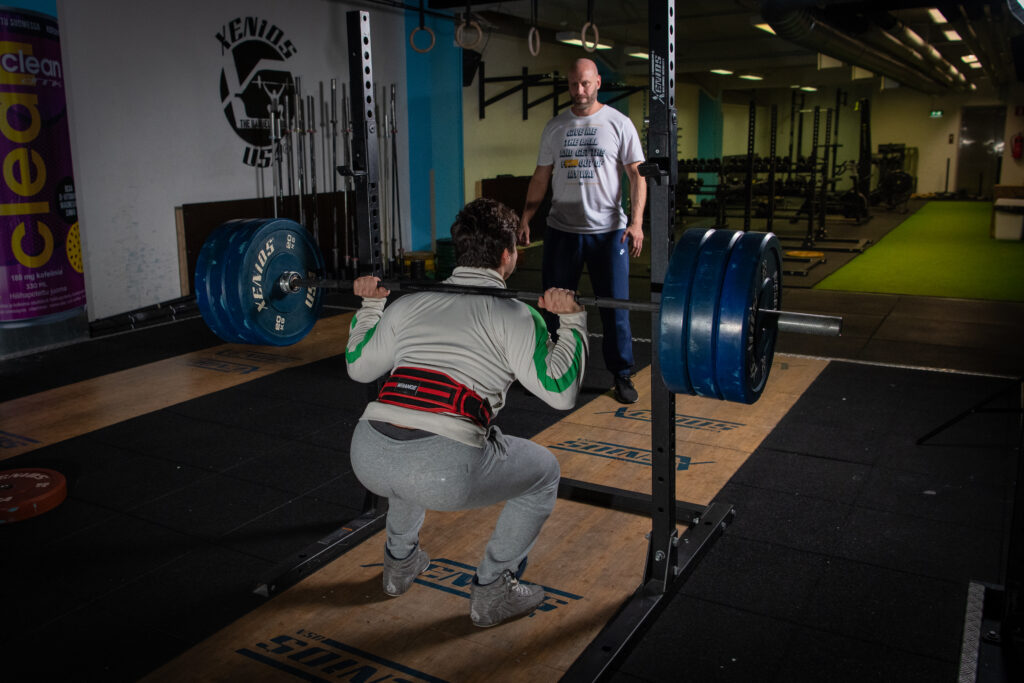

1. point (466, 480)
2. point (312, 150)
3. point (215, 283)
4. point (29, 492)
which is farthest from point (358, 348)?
point (312, 150)

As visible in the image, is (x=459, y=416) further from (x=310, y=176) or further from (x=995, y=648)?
(x=310, y=176)

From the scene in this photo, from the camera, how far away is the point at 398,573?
1.79 m

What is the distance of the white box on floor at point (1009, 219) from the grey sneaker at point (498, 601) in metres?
8.27

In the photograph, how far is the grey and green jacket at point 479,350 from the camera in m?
1.52

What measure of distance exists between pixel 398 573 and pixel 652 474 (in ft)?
1.93

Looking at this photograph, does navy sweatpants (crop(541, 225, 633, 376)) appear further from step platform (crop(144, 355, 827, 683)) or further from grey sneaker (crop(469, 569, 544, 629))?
grey sneaker (crop(469, 569, 544, 629))

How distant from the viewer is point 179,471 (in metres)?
2.51

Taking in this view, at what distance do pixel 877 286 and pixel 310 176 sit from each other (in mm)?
3964

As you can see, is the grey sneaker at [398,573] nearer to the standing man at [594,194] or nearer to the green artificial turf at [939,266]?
the standing man at [594,194]

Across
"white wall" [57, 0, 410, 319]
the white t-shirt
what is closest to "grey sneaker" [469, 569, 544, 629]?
the white t-shirt

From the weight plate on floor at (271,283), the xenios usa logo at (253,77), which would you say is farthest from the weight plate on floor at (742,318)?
the xenios usa logo at (253,77)

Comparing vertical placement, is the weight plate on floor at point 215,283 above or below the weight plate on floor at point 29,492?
above

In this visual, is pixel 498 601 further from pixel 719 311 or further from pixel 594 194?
pixel 594 194

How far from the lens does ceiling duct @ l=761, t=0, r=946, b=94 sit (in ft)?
16.8
